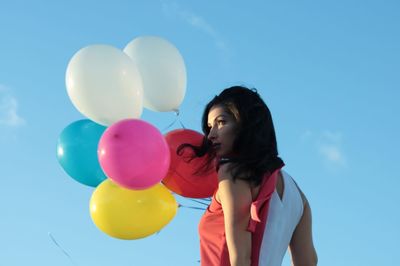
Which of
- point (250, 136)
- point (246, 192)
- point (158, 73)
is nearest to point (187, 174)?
point (250, 136)

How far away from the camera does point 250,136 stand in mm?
3000

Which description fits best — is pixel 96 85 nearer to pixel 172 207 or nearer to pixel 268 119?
pixel 172 207

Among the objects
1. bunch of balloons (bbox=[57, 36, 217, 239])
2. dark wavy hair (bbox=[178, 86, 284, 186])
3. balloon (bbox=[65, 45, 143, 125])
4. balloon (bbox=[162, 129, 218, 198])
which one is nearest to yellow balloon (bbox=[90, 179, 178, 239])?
bunch of balloons (bbox=[57, 36, 217, 239])

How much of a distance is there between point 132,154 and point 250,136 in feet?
2.32

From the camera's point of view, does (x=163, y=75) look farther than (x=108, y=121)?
Yes

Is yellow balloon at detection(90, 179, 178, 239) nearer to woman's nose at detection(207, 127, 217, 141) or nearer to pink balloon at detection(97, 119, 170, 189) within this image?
pink balloon at detection(97, 119, 170, 189)

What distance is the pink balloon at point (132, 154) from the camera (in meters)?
3.24

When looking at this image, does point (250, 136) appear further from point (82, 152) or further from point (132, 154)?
point (82, 152)

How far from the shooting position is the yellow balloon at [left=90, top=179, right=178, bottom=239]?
3535 mm

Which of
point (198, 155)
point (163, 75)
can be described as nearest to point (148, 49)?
point (163, 75)

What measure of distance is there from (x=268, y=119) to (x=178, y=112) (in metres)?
1.27

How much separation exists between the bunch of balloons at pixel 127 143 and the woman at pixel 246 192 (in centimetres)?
38

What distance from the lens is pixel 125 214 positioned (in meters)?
3.53

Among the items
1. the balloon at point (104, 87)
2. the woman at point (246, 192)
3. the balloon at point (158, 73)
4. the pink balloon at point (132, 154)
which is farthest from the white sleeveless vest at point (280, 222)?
the balloon at point (158, 73)
